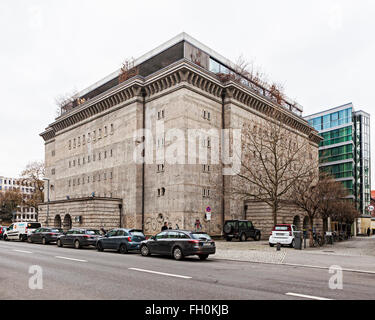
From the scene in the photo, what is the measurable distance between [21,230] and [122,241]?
18.9m

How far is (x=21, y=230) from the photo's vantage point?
37375mm

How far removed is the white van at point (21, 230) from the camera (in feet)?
121

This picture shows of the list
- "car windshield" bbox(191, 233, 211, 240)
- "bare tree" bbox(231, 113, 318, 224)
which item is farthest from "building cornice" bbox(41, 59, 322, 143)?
"car windshield" bbox(191, 233, 211, 240)

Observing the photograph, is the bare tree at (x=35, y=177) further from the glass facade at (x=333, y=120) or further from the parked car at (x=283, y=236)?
the glass facade at (x=333, y=120)

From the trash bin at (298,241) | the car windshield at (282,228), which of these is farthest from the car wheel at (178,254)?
the car windshield at (282,228)

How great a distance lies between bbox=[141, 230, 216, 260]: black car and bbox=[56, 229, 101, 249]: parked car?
8.73 m

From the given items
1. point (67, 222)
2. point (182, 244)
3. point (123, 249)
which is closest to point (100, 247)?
point (123, 249)

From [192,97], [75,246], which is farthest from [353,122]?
[75,246]

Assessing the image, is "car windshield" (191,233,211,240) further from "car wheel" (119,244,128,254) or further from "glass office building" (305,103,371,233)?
"glass office building" (305,103,371,233)

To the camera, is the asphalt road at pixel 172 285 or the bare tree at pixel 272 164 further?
the bare tree at pixel 272 164

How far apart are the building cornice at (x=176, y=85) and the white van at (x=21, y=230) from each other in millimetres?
17625

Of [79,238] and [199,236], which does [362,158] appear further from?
[199,236]

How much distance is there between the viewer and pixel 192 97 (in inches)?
1577
